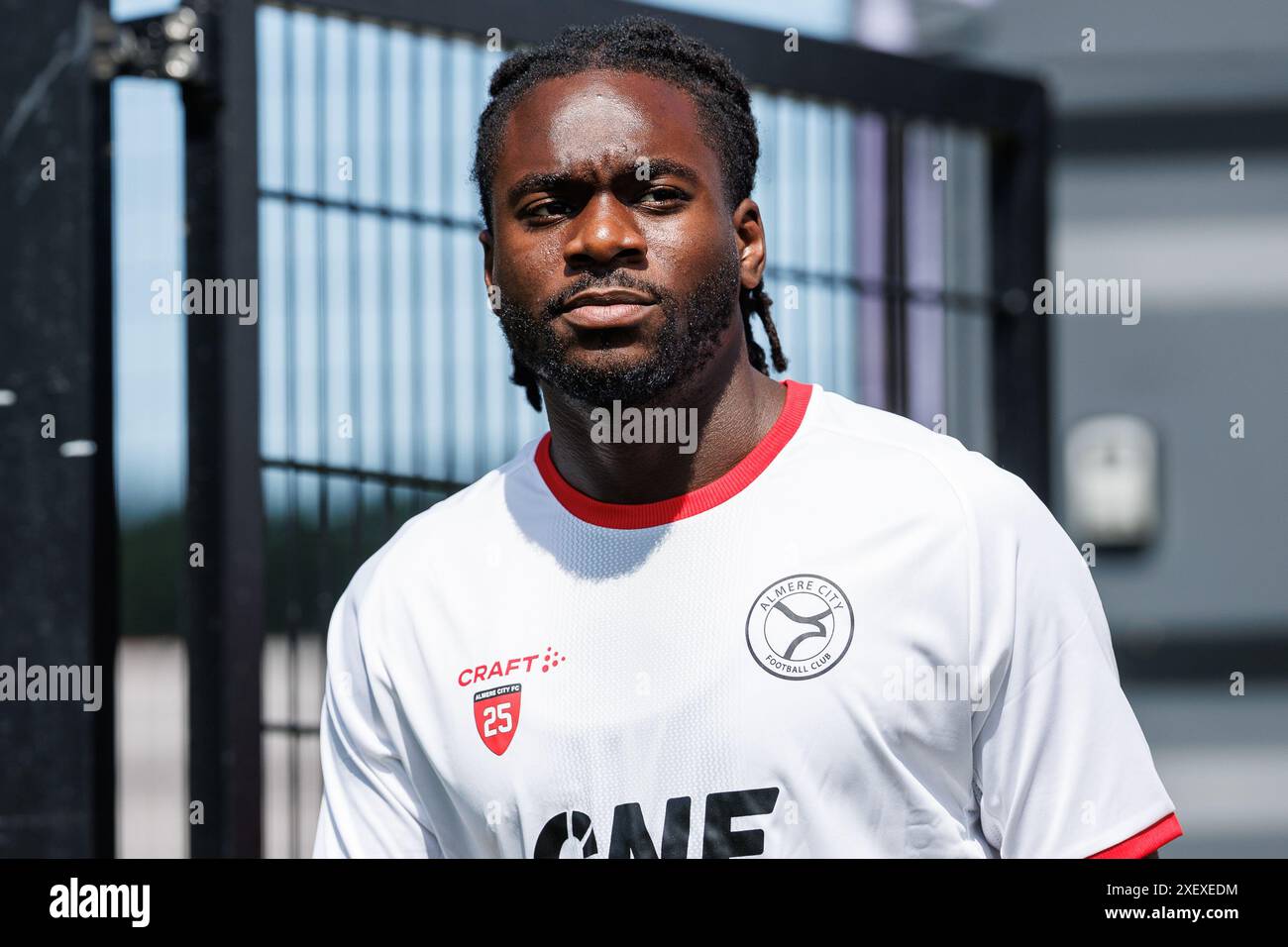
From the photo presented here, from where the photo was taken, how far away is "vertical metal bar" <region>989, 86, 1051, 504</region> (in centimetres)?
418

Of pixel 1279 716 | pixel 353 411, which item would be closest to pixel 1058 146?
pixel 1279 716

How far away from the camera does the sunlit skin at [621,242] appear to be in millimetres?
2455

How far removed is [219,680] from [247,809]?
24 cm

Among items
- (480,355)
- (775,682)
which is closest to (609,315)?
(775,682)

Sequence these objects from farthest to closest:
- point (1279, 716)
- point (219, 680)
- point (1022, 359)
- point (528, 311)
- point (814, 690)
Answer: point (1279, 716) → point (1022, 359) → point (219, 680) → point (528, 311) → point (814, 690)

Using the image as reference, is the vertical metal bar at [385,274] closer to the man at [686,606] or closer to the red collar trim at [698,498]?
the man at [686,606]

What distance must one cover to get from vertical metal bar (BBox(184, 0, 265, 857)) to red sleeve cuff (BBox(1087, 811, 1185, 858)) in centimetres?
166

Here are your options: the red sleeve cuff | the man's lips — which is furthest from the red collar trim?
the red sleeve cuff

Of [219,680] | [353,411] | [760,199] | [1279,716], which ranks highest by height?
[760,199]

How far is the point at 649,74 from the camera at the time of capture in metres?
2.59

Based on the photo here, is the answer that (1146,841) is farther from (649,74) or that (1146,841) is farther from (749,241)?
(649,74)

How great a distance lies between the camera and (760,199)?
12.0 ft

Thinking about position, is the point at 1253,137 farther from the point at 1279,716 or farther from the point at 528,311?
the point at 528,311

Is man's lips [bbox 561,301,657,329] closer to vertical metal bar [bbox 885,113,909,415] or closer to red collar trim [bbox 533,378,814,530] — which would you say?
red collar trim [bbox 533,378,814,530]
